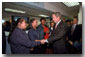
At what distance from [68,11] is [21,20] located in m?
1.10

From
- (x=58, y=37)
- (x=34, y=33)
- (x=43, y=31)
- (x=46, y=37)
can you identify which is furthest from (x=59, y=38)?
(x=34, y=33)

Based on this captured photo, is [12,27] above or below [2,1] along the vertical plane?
below

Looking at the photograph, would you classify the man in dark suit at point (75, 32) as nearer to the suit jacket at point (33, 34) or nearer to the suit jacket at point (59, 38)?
the suit jacket at point (59, 38)

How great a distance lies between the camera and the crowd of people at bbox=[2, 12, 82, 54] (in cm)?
359

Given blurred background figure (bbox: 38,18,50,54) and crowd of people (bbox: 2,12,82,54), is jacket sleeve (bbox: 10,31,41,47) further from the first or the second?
blurred background figure (bbox: 38,18,50,54)

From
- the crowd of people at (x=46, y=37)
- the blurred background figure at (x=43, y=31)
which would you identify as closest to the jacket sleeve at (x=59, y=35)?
the crowd of people at (x=46, y=37)

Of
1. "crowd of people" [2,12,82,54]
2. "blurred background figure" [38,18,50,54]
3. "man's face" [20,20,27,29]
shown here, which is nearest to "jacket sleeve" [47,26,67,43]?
"crowd of people" [2,12,82,54]

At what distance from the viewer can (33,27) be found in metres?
3.65

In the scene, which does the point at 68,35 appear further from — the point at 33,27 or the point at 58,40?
the point at 33,27

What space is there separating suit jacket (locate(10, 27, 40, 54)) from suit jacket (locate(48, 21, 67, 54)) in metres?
0.37

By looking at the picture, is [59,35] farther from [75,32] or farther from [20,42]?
[20,42]

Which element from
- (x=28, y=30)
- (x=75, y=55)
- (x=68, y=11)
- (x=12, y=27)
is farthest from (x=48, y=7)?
(x=75, y=55)

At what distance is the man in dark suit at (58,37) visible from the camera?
3.60m

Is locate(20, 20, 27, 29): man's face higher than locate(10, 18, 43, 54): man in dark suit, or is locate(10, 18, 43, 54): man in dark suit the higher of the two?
locate(20, 20, 27, 29): man's face
